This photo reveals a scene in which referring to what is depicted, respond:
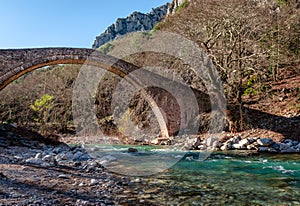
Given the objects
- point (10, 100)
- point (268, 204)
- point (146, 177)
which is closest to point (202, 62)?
point (146, 177)

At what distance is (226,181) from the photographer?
165 inches

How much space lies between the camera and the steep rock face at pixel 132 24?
72.5 m

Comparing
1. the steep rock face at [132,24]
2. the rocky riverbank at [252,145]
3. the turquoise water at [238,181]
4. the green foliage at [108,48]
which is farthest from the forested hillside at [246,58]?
the steep rock face at [132,24]

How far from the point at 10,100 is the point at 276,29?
18034mm

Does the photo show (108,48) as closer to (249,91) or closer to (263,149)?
(249,91)

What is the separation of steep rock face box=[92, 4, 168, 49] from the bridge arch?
61.0m

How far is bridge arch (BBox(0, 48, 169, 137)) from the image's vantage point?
33.5 feet

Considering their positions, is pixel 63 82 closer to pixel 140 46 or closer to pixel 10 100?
pixel 10 100

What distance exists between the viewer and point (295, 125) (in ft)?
28.6

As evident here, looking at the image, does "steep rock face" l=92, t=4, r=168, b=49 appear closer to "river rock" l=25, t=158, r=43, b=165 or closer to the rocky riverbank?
the rocky riverbank

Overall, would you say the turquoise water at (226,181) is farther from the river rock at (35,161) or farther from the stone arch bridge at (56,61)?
the stone arch bridge at (56,61)

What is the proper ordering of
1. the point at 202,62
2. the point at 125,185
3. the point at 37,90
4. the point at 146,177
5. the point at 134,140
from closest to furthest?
the point at 125,185 → the point at 146,177 → the point at 202,62 → the point at 134,140 → the point at 37,90

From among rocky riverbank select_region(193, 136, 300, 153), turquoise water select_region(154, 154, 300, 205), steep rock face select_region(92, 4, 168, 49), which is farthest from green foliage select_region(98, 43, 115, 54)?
steep rock face select_region(92, 4, 168, 49)

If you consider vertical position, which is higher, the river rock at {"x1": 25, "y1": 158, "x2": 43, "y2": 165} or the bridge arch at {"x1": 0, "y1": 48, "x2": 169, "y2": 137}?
the bridge arch at {"x1": 0, "y1": 48, "x2": 169, "y2": 137}
